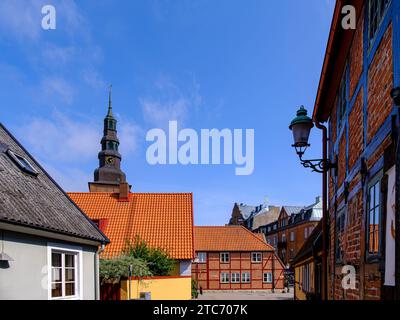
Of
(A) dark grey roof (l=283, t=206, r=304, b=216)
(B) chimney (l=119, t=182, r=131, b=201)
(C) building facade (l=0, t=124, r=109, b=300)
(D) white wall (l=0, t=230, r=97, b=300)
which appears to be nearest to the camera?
(D) white wall (l=0, t=230, r=97, b=300)

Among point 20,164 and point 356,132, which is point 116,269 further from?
point 356,132

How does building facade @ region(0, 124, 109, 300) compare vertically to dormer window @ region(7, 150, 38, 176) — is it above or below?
below

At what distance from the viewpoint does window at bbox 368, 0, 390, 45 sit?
3.28m

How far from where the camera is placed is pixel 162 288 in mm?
15930

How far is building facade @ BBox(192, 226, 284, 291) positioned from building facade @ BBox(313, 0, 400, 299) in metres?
30.3

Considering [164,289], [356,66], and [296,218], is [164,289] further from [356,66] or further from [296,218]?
[296,218]

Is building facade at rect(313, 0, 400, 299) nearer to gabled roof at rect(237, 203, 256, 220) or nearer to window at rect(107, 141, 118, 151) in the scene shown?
window at rect(107, 141, 118, 151)

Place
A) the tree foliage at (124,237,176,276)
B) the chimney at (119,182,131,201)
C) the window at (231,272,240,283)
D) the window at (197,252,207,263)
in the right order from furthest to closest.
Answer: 1. the window at (197,252,207,263)
2. the window at (231,272,240,283)
3. the chimney at (119,182,131,201)
4. the tree foliage at (124,237,176,276)

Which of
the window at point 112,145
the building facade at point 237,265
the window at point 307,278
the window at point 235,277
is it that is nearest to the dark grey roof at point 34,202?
the window at point 307,278

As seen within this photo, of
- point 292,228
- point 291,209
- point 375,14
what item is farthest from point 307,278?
point 291,209

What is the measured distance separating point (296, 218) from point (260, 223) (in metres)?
13.3

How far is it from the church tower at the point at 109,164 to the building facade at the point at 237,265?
1133 cm

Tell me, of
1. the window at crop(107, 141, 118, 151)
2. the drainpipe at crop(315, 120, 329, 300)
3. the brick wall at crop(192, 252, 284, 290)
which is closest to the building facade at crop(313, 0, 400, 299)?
the drainpipe at crop(315, 120, 329, 300)

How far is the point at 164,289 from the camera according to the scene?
52.5 feet
